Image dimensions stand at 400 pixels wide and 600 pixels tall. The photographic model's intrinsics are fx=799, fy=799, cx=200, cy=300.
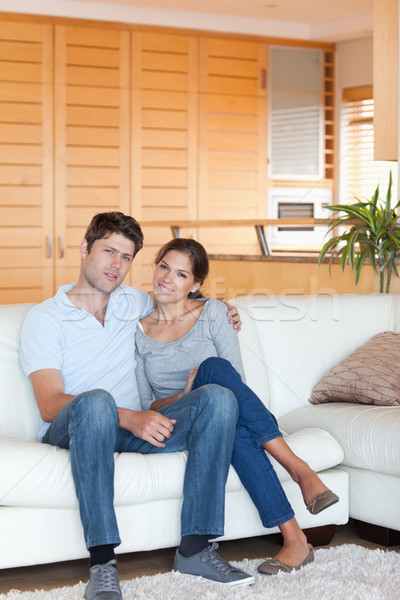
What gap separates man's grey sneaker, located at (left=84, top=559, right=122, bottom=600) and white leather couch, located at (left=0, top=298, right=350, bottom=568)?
7.6 inches

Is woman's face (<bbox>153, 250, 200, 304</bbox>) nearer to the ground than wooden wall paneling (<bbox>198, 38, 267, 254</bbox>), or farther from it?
nearer to the ground

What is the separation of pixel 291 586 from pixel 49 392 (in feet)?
2.90

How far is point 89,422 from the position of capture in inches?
84.6

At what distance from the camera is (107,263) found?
258 centimetres

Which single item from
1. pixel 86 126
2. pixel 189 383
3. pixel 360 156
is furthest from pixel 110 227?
pixel 360 156

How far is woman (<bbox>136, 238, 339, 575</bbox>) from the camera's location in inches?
93.6

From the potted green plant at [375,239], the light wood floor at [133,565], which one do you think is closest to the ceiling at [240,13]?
the potted green plant at [375,239]

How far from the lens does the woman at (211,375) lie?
7.80 feet

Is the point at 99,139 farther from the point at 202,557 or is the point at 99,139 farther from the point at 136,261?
the point at 202,557

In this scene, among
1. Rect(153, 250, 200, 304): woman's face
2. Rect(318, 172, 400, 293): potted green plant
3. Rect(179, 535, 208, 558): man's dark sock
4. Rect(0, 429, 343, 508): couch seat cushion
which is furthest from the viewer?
Rect(318, 172, 400, 293): potted green plant

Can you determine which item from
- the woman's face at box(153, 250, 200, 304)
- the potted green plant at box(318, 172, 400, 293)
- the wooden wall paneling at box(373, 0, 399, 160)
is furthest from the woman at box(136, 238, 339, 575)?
the wooden wall paneling at box(373, 0, 399, 160)

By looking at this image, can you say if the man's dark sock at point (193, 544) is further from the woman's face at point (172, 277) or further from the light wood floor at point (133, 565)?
the woman's face at point (172, 277)

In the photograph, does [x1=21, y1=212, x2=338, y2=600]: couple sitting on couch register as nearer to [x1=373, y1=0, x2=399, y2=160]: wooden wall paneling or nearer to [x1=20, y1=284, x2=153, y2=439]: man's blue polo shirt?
[x1=20, y1=284, x2=153, y2=439]: man's blue polo shirt

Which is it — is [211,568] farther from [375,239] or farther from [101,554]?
[375,239]
